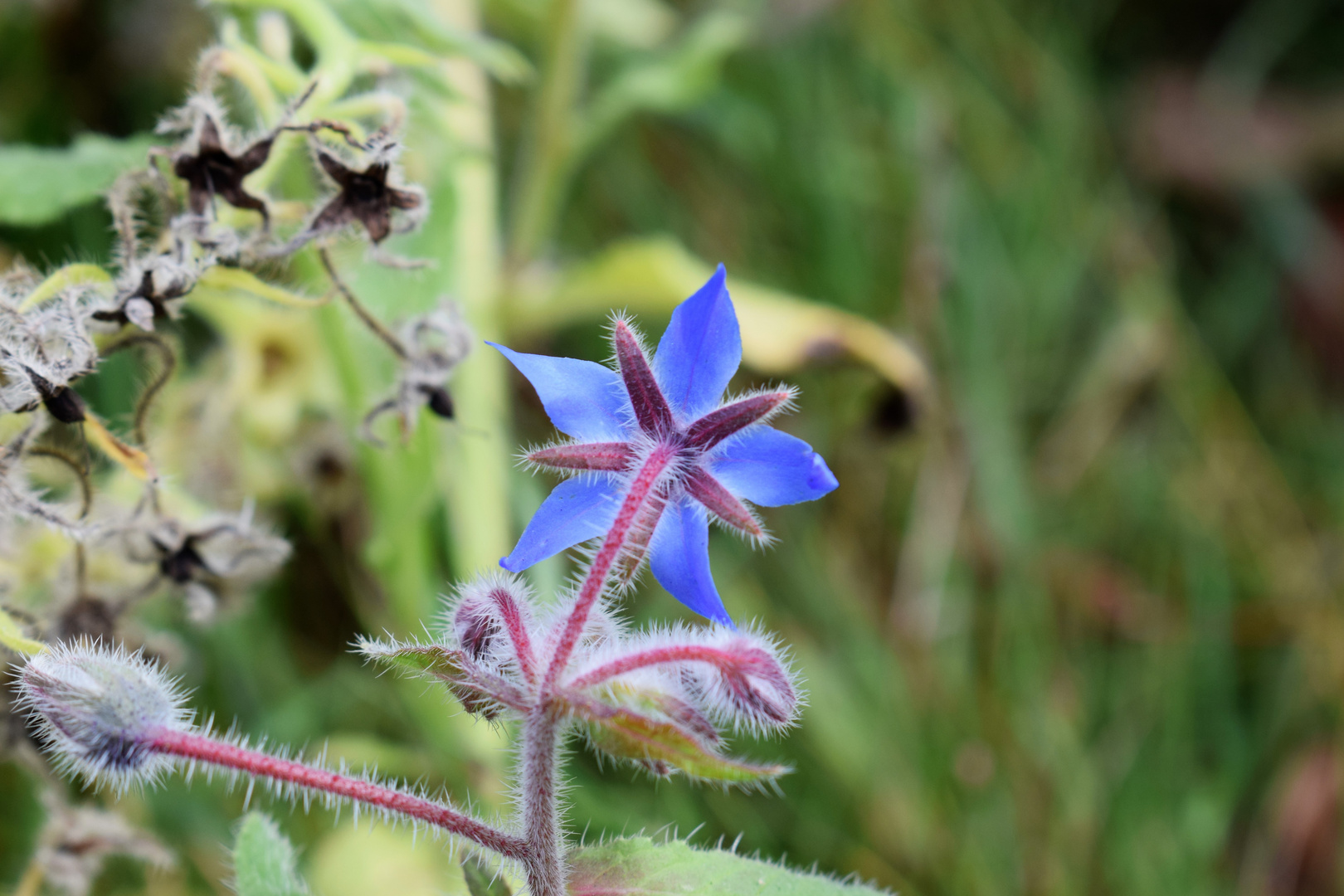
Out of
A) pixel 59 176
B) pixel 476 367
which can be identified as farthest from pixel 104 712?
pixel 476 367

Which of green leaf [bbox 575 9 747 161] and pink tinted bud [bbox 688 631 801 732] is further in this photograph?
green leaf [bbox 575 9 747 161]

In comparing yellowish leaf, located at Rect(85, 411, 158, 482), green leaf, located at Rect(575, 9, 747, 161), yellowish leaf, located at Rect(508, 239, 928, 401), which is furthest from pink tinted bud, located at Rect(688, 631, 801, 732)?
green leaf, located at Rect(575, 9, 747, 161)

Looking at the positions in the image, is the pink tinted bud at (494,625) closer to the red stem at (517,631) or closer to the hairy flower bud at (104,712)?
the red stem at (517,631)

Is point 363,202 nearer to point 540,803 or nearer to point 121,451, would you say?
point 121,451

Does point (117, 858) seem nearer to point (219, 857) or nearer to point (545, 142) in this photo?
point (219, 857)

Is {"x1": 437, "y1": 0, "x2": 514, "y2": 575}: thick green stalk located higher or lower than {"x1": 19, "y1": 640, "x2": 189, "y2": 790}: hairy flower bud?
higher

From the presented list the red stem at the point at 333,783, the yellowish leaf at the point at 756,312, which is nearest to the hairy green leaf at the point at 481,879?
the red stem at the point at 333,783

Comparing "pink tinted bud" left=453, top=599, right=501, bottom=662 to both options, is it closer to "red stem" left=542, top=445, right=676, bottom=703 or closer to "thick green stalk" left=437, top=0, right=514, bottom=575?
"red stem" left=542, top=445, right=676, bottom=703
